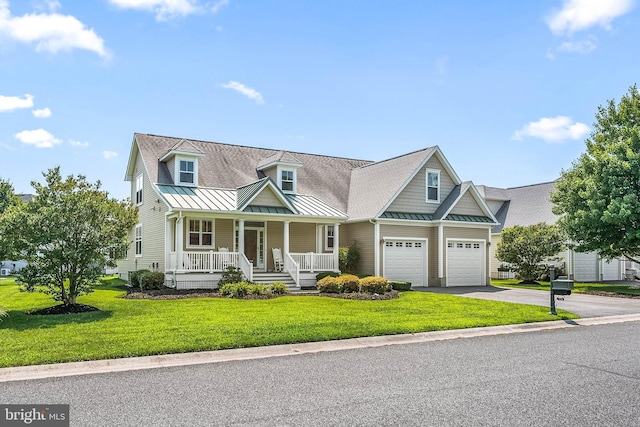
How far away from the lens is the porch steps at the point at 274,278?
853 inches

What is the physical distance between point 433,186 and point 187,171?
40.6 feet

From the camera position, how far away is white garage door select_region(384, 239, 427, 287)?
2494 centimetres

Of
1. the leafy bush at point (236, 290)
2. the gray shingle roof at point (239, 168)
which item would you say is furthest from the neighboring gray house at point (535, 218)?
the leafy bush at point (236, 290)

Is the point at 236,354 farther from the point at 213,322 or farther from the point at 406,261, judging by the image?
the point at 406,261

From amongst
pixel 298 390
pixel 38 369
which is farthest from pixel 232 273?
pixel 298 390

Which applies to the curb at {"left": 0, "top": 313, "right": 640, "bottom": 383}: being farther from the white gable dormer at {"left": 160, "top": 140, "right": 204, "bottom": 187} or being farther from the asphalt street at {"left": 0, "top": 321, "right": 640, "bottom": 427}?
the white gable dormer at {"left": 160, "top": 140, "right": 204, "bottom": 187}

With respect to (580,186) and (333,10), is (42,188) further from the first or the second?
(580,186)

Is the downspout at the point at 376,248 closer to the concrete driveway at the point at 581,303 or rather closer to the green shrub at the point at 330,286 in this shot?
the concrete driveway at the point at 581,303

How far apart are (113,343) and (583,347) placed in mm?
8984

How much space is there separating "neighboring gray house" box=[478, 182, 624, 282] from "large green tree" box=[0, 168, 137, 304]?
76.4 ft

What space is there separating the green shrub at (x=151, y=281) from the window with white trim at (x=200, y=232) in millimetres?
2433

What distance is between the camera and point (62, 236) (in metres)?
13.7

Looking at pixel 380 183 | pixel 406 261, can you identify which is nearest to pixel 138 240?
pixel 380 183

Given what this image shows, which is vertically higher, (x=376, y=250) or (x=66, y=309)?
(x=376, y=250)
